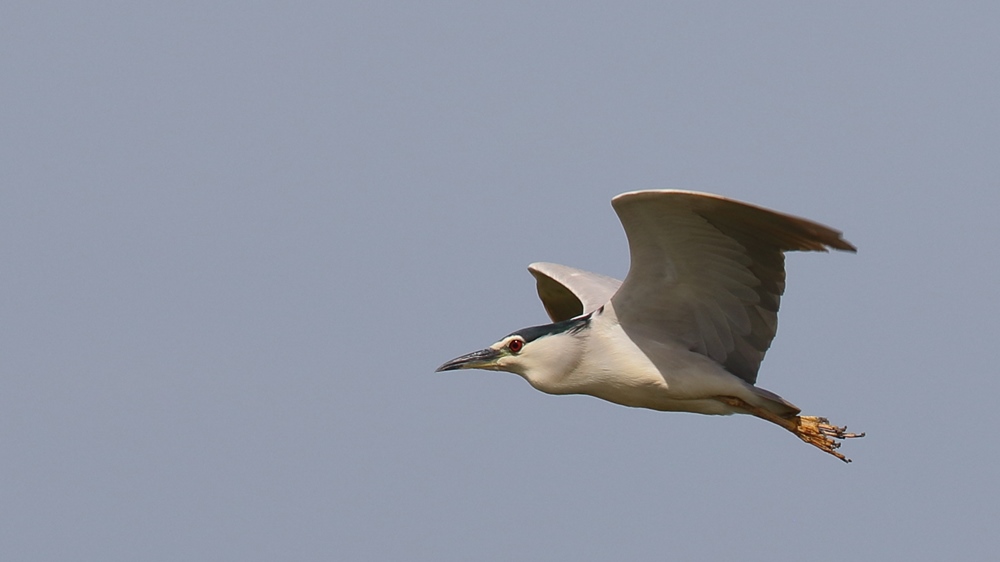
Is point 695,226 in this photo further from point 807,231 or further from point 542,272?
point 542,272

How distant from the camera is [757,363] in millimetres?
12172

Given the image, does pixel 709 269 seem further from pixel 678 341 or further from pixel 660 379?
pixel 660 379

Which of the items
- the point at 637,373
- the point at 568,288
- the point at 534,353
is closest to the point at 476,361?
the point at 534,353

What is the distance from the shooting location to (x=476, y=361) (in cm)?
1214

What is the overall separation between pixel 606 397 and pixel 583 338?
1.76ft

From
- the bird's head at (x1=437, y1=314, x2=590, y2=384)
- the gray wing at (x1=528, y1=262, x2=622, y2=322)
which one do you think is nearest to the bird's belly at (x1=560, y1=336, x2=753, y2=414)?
the bird's head at (x1=437, y1=314, x2=590, y2=384)

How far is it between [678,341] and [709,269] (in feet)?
2.56

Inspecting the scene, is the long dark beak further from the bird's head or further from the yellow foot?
the yellow foot

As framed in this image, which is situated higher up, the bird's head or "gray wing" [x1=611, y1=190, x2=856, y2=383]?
"gray wing" [x1=611, y1=190, x2=856, y2=383]

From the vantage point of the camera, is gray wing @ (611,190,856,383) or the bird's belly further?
the bird's belly

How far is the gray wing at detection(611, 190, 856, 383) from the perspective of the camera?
10648mm

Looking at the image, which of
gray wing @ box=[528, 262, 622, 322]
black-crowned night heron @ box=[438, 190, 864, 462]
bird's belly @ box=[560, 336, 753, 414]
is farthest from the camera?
gray wing @ box=[528, 262, 622, 322]

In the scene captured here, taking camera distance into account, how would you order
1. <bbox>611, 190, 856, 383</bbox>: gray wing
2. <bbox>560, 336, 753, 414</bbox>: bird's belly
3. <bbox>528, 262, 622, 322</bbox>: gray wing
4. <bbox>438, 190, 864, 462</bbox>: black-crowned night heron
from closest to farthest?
<bbox>611, 190, 856, 383</bbox>: gray wing, <bbox>438, 190, 864, 462</bbox>: black-crowned night heron, <bbox>560, 336, 753, 414</bbox>: bird's belly, <bbox>528, 262, 622, 322</bbox>: gray wing

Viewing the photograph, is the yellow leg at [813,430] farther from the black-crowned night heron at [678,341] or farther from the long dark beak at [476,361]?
the long dark beak at [476,361]
